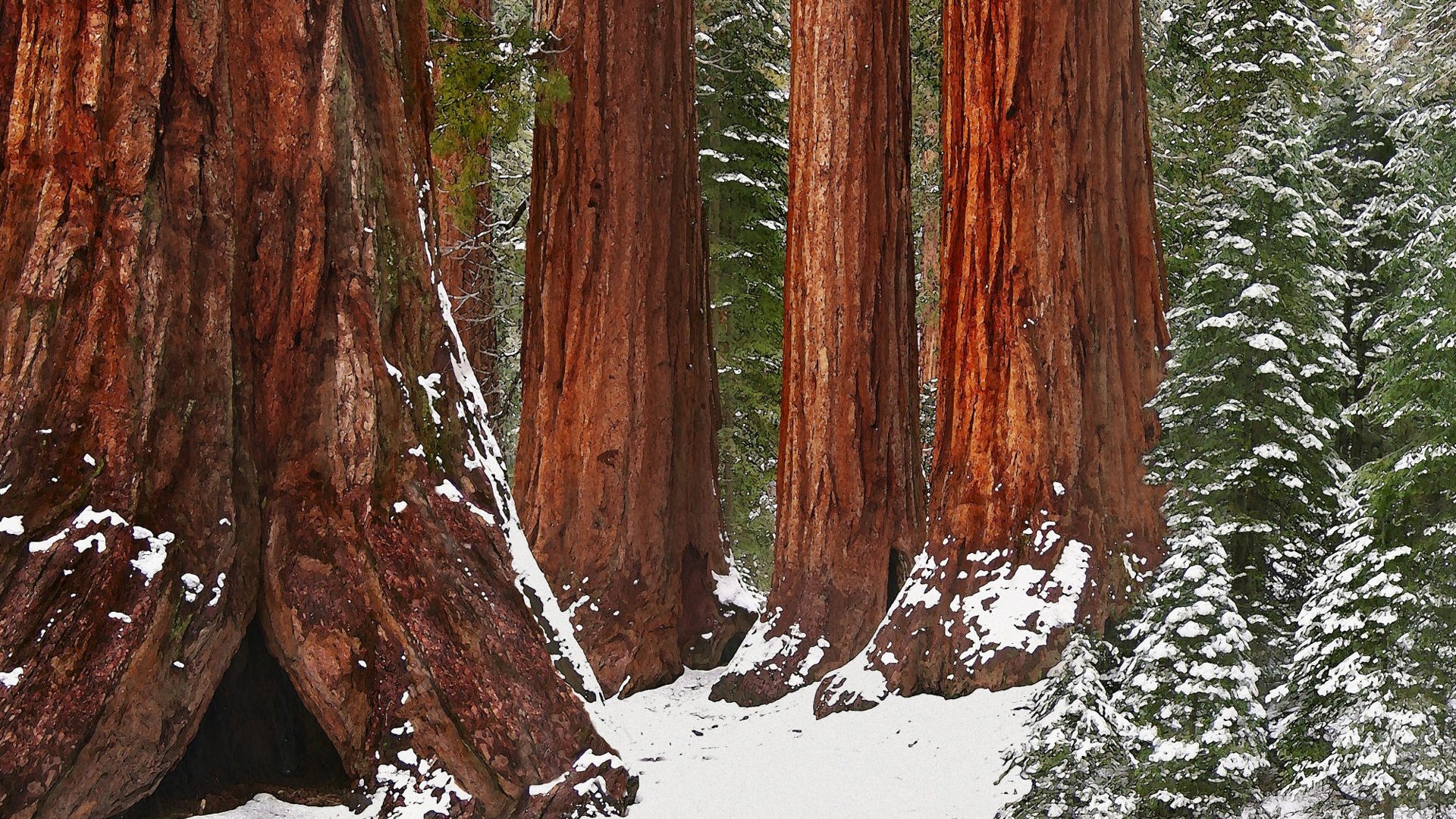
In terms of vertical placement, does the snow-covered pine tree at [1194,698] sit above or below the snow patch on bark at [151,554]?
below

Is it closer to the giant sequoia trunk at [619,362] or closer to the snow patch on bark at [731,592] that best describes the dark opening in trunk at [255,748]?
the giant sequoia trunk at [619,362]

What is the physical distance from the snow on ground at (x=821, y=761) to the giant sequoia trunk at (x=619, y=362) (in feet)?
4.41

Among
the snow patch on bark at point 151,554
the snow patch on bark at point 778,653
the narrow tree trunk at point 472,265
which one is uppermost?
the narrow tree trunk at point 472,265

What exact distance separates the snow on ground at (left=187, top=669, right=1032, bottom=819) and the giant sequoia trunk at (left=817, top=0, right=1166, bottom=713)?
30 cm

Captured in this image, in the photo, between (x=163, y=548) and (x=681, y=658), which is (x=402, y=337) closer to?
(x=163, y=548)

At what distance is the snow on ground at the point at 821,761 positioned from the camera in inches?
189

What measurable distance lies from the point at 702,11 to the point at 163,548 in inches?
491

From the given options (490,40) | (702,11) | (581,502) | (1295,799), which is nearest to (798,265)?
(581,502)

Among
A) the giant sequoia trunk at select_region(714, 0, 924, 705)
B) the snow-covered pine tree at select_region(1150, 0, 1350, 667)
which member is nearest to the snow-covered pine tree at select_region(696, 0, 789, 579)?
the giant sequoia trunk at select_region(714, 0, 924, 705)

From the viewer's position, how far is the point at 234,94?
14.0 feet

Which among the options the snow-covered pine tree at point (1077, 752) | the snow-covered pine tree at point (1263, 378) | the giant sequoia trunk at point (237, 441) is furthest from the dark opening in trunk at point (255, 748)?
the snow-covered pine tree at point (1263, 378)

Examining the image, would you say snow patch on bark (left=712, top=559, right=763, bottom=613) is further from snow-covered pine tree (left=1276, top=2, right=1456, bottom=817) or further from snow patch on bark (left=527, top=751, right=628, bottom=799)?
snow-covered pine tree (left=1276, top=2, right=1456, bottom=817)

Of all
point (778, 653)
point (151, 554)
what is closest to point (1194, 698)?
point (151, 554)

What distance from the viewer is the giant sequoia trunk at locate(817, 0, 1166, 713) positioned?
21.0ft
